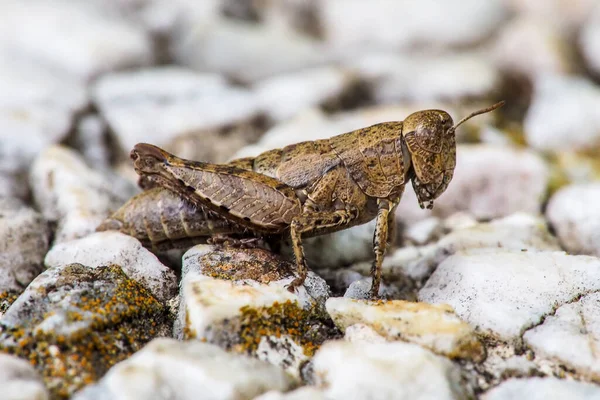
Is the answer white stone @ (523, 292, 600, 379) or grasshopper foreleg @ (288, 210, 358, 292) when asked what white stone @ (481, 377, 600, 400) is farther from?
grasshopper foreleg @ (288, 210, 358, 292)

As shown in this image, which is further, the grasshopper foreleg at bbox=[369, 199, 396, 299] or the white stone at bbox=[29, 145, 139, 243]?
the white stone at bbox=[29, 145, 139, 243]

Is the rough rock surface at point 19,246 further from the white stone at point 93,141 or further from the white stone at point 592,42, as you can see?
the white stone at point 592,42

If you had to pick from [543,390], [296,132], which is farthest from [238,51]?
[543,390]

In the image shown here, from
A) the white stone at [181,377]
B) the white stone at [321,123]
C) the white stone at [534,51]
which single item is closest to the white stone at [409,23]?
the white stone at [534,51]

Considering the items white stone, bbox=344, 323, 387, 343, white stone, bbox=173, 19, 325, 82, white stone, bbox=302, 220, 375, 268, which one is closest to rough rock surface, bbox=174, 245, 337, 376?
white stone, bbox=344, 323, 387, 343

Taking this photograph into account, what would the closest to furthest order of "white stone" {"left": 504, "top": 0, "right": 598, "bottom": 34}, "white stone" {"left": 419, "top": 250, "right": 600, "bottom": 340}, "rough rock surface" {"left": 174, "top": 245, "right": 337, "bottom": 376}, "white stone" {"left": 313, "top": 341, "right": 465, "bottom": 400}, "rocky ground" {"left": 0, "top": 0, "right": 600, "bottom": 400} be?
"white stone" {"left": 313, "top": 341, "right": 465, "bottom": 400} → "rocky ground" {"left": 0, "top": 0, "right": 600, "bottom": 400} → "rough rock surface" {"left": 174, "top": 245, "right": 337, "bottom": 376} → "white stone" {"left": 419, "top": 250, "right": 600, "bottom": 340} → "white stone" {"left": 504, "top": 0, "right": 598, "bottom": 34}

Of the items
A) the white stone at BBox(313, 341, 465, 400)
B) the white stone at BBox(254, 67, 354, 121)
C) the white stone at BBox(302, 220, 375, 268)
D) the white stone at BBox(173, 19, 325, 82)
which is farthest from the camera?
the white stone at BBox(173, 19, 325, 82)

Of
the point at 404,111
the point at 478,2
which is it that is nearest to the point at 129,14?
the point at 404,111
